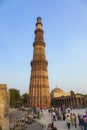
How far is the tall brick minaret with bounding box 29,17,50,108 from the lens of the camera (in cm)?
5369

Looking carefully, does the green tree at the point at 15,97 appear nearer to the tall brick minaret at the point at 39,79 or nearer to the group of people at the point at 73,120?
the tall brick minaret at the point at 39,79

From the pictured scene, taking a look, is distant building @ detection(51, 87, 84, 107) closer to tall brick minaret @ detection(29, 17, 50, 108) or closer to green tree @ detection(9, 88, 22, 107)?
tall brick minaret @ detection(29, 17, 50, 108)

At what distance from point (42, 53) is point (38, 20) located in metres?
12.6

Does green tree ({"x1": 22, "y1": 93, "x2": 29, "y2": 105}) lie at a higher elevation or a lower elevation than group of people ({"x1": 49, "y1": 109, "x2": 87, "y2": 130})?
higher

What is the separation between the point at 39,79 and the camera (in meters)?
55.2

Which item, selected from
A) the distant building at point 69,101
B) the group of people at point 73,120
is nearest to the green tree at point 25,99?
the distant building at point 69,101

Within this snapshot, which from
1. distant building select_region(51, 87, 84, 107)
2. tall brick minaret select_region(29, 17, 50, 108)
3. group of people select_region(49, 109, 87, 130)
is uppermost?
tall brick minaret select_region(29, 17, 50, 108)

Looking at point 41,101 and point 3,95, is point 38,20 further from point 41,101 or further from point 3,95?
point 3,95

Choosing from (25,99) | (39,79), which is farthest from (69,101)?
(25,99)

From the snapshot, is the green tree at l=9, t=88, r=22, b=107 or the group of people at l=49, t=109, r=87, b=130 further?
the green tree at l=9, t=88, r=22, b=107

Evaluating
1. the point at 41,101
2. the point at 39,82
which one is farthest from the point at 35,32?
the point at 41,101

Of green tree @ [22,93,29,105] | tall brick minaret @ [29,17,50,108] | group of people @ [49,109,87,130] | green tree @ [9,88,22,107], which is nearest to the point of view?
group of people @ [49,109,87,130]

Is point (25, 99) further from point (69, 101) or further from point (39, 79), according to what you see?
point (39, 79)

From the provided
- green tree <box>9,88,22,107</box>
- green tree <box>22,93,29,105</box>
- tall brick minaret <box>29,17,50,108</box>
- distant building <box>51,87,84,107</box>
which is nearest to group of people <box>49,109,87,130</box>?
tall brick minaret <box>29,17,50,108</box>
